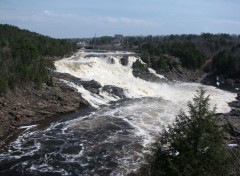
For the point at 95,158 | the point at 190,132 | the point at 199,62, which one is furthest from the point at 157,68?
the point at 190,132

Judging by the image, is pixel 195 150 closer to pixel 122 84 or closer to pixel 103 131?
pixel 103 131

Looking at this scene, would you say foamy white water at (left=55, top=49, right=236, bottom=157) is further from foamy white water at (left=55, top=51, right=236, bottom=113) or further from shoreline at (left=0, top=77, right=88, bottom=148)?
shoreline at (left=0, top=77, right=88, bottom=148)

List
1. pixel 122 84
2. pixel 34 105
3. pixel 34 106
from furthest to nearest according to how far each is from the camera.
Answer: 1. pixel 122 84
2. pixel 34 105
3. pixel 34 106

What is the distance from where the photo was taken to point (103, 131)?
39.0 metres

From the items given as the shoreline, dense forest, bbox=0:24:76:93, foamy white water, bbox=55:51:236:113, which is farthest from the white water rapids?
dense forest, bbox=0:24:76:93

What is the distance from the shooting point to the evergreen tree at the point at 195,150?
18766mm

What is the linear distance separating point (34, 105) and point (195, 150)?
97.7ft

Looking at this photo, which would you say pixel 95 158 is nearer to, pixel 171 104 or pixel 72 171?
pixel 72 171

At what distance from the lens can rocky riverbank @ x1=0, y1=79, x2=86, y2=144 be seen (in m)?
41.4

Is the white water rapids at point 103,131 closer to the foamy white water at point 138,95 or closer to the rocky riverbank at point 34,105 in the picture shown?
the foamy white water at point 138,95

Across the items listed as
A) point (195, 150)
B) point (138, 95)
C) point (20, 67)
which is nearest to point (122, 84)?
point (138, 95)

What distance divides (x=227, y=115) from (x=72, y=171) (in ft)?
76.7

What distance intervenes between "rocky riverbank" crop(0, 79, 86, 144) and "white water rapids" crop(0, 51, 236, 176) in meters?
1.97

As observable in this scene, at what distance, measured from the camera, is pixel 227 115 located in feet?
152
